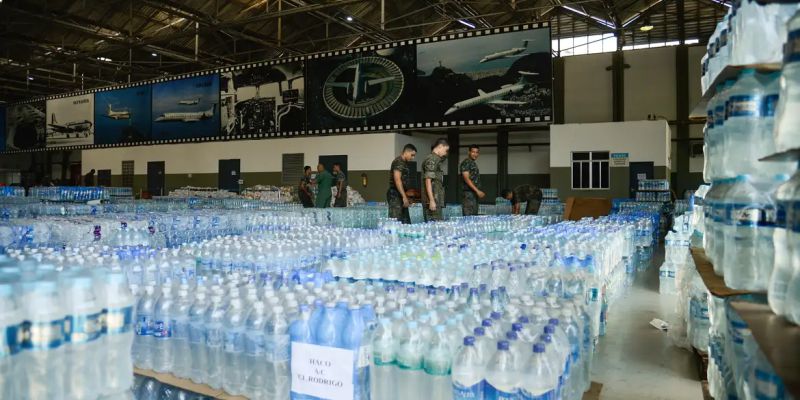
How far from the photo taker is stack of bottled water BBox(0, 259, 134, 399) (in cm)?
131

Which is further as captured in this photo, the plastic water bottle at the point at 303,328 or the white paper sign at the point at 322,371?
the plastic water bottle at the point at 303,328

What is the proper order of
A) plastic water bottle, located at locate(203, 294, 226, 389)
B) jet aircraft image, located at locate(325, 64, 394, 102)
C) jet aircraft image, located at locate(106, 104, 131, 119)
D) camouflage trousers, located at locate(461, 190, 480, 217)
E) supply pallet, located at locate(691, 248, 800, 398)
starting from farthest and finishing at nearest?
1. jet aircraft image, located at locate(106, 104, 131, 119)
2. jet aircraft image, located at locate(325, 64, 394, 102)
3. camouflage trousers, located at locate(461, 190, 480, 217)
4. plastic water bottle, located at locate(203, 294, 226, 389)
5. supply pallet, located at locate(691, 248, 800, 398)

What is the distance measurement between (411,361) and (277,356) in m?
0.55

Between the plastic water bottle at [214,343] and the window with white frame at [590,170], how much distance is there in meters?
12.5

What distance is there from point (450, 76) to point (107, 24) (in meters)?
9.77

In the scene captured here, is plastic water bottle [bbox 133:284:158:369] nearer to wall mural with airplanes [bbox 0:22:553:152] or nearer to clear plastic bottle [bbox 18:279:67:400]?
clear plastic bottle [bbox 18:279:67:400]

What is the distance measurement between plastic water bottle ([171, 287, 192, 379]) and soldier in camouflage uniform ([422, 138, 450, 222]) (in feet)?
14.9

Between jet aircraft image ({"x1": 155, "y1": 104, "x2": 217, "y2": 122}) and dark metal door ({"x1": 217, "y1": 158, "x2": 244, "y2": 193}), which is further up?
jet aircraft image ({"x1": 155, "y1": 104, "x2": 217, "y2": 122})

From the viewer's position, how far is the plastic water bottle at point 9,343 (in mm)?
1274

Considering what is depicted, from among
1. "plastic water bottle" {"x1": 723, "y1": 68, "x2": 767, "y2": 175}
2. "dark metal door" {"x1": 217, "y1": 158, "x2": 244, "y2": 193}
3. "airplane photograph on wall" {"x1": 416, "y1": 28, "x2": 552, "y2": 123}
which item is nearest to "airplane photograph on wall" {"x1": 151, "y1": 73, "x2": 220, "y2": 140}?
"dark metal door" {"x1": 217, "y1": 158, "x2": 244, "y2": 193}

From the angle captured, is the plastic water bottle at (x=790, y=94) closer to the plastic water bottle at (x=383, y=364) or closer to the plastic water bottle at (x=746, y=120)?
the plastic water bottle at (x=746, y=120)

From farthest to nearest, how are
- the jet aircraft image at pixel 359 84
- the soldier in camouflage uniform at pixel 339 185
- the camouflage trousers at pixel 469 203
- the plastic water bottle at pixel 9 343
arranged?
the jet aircraft image at pixel 359 84 < the soldier in camouflage uniform at pixel 339 185 < the camouflage trousers at pixel 469 203 < the plastic water bottle at pixel 9 343

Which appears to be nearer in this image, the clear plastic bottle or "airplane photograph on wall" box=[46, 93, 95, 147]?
the clear plastic bottle

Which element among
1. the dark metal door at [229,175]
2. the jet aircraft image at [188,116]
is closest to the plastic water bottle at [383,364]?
the jet aircraft image at [188,116]
